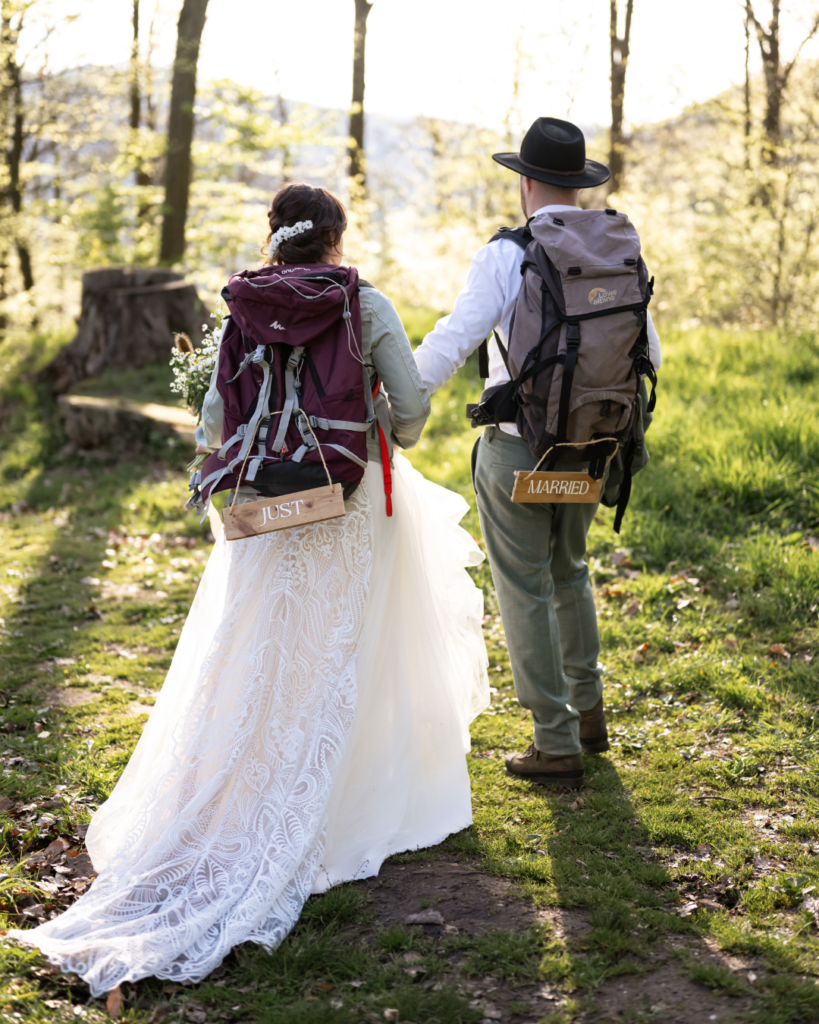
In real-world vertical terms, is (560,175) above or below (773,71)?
below

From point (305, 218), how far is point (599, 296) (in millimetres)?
1002

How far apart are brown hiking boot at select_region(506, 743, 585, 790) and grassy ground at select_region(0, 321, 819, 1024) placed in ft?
0.24

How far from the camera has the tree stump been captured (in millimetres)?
10727

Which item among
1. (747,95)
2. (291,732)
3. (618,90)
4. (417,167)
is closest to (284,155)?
(417,167)

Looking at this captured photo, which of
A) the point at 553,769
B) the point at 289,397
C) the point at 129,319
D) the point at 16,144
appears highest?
the point at 16,144

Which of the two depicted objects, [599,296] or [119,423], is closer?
[599,296]

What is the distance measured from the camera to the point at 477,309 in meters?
2.91

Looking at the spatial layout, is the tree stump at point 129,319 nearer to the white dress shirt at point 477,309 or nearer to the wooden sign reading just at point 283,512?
the white dress shirt at point 477,309

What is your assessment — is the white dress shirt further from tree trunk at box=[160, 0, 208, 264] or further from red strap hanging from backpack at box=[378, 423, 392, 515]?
tree trunk at box=[160, 0, 208, 264]

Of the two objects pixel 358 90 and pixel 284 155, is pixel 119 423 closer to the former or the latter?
pixel 358 90

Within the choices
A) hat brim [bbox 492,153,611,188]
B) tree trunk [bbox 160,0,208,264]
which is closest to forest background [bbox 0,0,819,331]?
tree trunk [bbox 160,0,208,264]

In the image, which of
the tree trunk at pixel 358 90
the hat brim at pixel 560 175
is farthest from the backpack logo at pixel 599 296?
the tree trunk at pixel 358 90

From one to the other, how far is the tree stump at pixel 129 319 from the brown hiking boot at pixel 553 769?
8.53m

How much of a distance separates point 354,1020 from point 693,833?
143 centimetres
